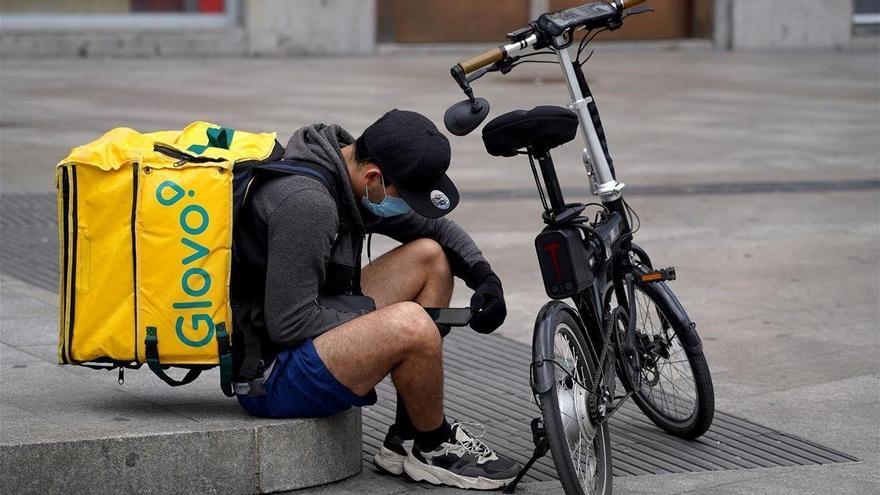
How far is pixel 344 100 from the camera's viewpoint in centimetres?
1353

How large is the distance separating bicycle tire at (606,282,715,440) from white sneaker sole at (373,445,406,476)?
0.79 m

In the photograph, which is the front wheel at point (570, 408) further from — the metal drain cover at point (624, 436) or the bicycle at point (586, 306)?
the metal drain cover at point (624, 436)

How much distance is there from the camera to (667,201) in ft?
29.6

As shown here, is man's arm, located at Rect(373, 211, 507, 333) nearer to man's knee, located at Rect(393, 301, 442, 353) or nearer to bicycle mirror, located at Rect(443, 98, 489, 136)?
man's knee, located at Rect(393, 301, 442, 353)

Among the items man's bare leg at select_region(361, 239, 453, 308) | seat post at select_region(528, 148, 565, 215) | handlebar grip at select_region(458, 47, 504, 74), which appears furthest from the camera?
man's bare leg at select_region(361, 239, 453, 308)

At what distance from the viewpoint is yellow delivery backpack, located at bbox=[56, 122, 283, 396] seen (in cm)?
386

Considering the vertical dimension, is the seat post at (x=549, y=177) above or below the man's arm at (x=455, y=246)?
above

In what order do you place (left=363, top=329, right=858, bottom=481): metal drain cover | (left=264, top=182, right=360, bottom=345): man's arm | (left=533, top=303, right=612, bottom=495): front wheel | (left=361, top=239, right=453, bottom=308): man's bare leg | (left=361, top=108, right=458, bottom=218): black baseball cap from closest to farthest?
(left=533, top=303, right=612, bottom=495): front wheel → (left=264, top=182, right=360, bottom=345): man's arm → (left=361, top=108, right=458, bottom=218): black baseball cap → (left=361, top=239, right=453, bottom=308): man's bare leg → (left=363, top=329, right=858, bottom=481): metal drain cover

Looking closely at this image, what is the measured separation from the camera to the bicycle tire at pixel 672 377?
459 centimetres

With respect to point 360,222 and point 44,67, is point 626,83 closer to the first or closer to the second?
point 44,67

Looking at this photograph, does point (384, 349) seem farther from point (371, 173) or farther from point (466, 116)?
point (466, 116)

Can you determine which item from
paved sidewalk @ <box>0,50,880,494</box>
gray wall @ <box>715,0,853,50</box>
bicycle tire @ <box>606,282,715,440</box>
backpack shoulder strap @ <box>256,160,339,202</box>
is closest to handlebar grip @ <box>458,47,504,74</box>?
backpack shoulder strap @ <box>256,160,339,202</box>

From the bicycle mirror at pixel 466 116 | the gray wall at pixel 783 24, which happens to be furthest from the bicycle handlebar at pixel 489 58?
the gray wall at pixel 783 24

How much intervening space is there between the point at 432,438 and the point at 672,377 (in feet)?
3.09
